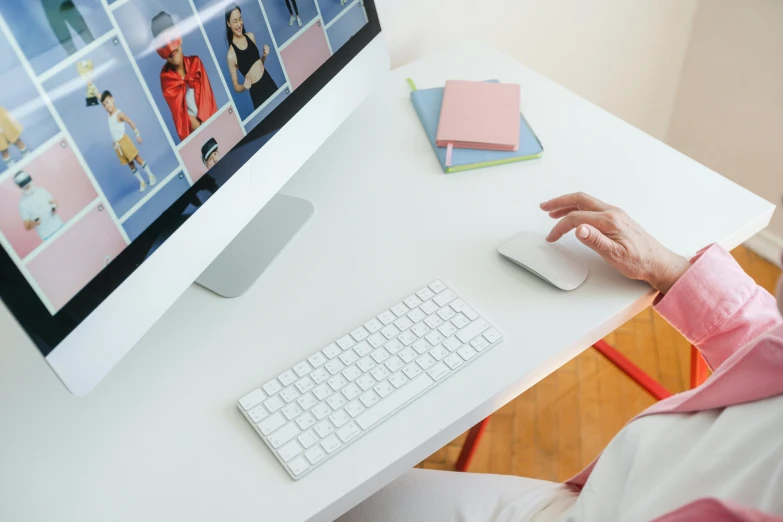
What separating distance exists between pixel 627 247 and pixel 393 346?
295 millimetres

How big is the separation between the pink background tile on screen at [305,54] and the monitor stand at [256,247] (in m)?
A: 0.18

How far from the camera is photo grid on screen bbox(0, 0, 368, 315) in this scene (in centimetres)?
53

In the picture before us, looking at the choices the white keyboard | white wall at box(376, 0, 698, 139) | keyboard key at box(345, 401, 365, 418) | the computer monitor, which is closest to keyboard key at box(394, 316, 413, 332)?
the white keyboard

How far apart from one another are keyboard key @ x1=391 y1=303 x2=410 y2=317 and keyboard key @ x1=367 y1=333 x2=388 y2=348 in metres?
0.04

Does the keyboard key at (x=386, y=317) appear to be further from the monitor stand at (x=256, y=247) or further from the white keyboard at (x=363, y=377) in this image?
the monitor stand at (x=256, y=247)

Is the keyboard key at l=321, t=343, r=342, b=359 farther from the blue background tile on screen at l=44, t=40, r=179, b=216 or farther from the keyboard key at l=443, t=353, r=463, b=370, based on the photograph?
the blue background tile on screen at l=44, t=40, r=179, b=216

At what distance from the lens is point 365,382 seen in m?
0.69

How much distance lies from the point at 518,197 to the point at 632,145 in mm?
216

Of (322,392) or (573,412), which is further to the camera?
(573,412)

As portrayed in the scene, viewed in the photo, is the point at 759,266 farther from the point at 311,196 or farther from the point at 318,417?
the point at 318,417

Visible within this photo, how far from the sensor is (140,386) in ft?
2.39

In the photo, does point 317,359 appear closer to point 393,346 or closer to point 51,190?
point 393,346

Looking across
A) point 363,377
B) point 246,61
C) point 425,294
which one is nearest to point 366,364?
point 363,377

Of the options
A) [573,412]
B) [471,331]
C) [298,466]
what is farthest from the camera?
[573,412]
